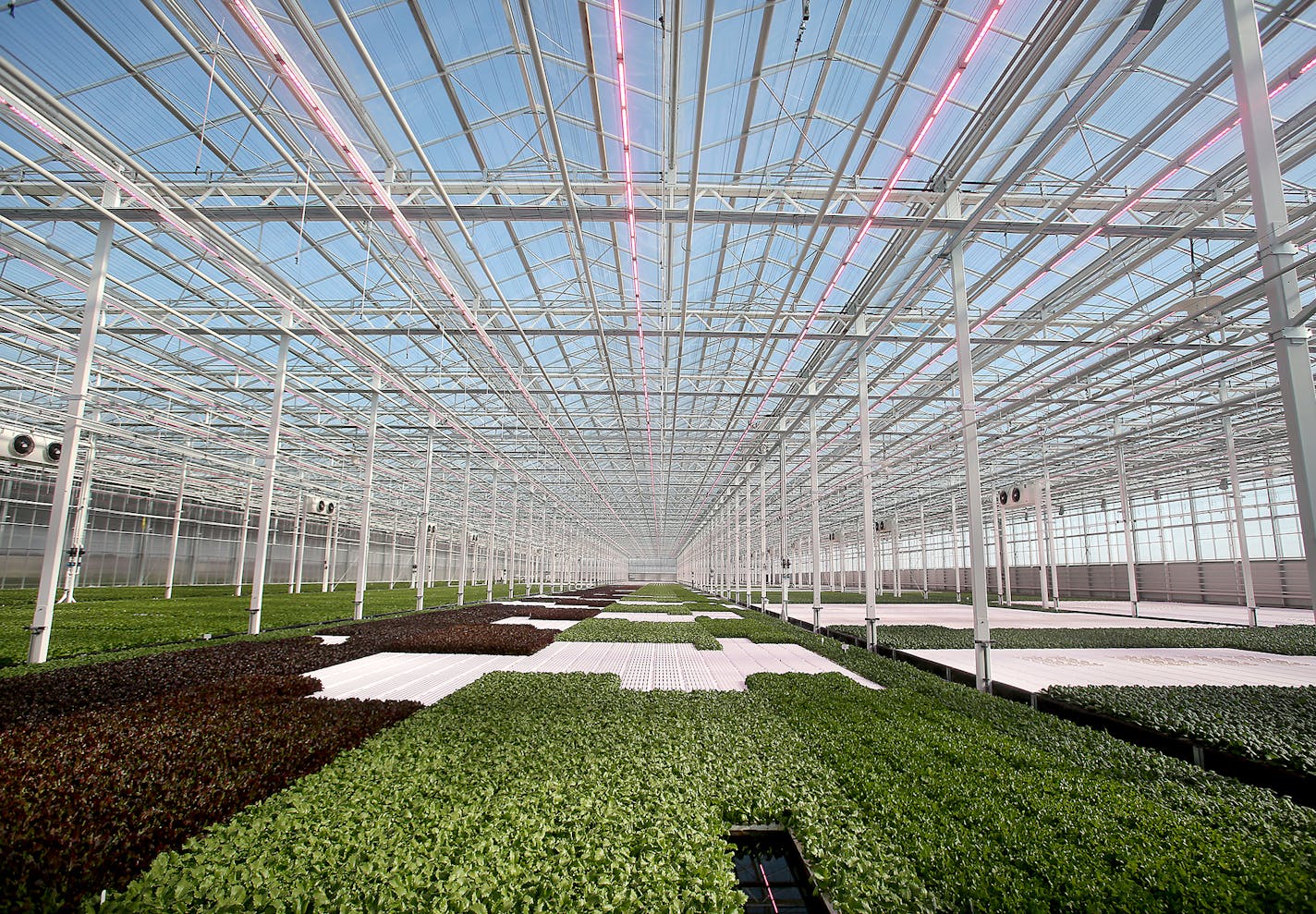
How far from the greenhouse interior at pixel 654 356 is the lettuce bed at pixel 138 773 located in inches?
1.5

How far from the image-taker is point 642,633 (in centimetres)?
1759

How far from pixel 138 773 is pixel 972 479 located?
12109 mm

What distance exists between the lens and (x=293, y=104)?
9.28 m

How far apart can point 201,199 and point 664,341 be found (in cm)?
1059

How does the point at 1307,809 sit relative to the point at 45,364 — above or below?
below

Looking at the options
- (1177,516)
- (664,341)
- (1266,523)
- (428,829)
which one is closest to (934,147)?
(664,341)

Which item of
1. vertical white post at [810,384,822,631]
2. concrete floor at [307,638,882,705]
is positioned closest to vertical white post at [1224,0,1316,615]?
concrete floor at [307,638,882,705]

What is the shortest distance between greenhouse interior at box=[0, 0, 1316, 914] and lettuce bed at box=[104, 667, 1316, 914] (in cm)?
4

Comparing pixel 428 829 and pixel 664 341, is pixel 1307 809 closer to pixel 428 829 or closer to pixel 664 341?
pixel 428 829

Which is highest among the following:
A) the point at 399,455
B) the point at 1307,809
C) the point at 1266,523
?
the point at 399,455

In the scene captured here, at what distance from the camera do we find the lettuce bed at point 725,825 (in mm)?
3420

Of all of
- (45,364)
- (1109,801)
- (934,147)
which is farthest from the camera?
(45,364)

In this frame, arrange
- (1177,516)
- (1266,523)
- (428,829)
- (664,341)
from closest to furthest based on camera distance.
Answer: (428,829)
(664,341)
(1266,523)
(1177,516)

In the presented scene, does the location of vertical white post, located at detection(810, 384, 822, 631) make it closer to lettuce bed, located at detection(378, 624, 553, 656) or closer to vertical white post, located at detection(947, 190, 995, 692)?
vertical white post, located at detection(947, 190, 995, 692)
